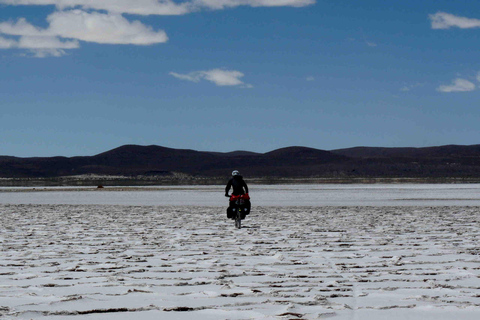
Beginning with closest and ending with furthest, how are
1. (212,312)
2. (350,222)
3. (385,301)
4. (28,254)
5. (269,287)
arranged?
(212,312) → (385,301) → (269,287) → (28,254) → (350,222)

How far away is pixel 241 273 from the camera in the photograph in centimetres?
991

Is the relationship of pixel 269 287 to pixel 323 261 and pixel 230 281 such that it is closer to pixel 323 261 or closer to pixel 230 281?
pixel 230 281

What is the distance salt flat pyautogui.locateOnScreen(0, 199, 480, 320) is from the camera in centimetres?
730

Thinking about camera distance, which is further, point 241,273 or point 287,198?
point 287,198

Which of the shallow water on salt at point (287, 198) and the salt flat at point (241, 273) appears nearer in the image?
the salt flat at point (241, 273)

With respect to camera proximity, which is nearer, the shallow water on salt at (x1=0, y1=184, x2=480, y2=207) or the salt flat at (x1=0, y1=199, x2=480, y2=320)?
the salt flat at (x1=0, y1=199, x2=480, y2=320)

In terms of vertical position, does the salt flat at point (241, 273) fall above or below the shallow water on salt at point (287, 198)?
below

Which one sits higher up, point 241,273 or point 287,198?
point 287,198

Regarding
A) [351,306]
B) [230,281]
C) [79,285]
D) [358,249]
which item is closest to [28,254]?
A: [79,285]

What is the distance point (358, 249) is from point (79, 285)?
579 cm

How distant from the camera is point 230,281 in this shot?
360 inches

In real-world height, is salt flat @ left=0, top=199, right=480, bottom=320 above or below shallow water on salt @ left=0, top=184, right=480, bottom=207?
below

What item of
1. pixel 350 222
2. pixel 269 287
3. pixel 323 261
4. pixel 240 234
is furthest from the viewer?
pixel 350 222

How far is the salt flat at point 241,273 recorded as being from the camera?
24.0ft
